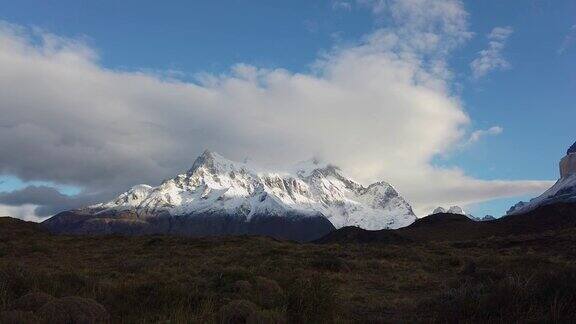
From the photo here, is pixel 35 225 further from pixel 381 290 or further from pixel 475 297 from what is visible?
pixel 475 297

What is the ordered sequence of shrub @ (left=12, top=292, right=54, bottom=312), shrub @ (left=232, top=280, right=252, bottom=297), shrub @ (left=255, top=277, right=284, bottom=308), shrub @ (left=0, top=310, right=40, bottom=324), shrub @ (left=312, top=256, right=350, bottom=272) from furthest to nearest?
shrub @ (left=312, top=256, right=350, bottom=272) → shrub @ (left=232, top=280, right=252, bottom=297) → shrub @ (left=255, top=277, right=284, bottom=308) → shrub @ (left=12, top=292, right=54, bottom=312) → shrub @ (left=0, top=310, right=40, bottom=324)

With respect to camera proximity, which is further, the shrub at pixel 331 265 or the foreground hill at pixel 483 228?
the foreground hill at pixel 483 228

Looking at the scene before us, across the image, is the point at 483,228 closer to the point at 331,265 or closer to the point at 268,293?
the point at 331,265

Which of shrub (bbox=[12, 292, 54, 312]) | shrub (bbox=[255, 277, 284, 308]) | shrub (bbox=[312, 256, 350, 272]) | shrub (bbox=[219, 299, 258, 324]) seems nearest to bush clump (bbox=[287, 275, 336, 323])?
shrub (bbox=[255, 277, 284, 308])

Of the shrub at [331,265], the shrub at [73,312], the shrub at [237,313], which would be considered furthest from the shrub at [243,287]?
the shrub at [331,265]

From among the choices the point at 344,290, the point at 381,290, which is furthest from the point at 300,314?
the point at 381,290

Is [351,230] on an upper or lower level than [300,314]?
upper

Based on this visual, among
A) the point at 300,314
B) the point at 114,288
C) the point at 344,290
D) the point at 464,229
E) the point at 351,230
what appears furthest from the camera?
the point at 351,230

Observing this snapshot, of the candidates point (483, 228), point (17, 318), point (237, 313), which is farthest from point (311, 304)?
point (483, 228)

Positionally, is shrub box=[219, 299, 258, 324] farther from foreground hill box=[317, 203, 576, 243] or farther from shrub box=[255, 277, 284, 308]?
foreground hill box=[317, 203, 576, 243]

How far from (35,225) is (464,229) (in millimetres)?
64997

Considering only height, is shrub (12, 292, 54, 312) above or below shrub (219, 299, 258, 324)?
above

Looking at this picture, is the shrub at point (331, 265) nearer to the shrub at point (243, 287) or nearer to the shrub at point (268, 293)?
the shrub at point (268, 293)

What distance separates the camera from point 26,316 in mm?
9156
